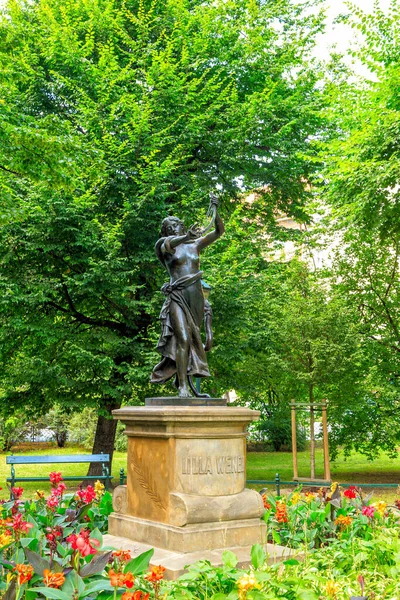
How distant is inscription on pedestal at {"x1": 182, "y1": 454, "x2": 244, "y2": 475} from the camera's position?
622cm

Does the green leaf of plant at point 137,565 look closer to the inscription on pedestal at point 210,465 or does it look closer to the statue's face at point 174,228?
the inscription on pedestal at point 210,465

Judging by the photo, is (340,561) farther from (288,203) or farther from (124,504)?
(288,203)

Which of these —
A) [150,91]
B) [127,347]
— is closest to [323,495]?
[127,347]

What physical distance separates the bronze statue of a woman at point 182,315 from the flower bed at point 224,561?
1651 mm

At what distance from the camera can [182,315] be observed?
714 cm

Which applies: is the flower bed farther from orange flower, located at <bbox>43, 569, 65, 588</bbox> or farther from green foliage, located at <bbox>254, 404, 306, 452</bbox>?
green foliage, located at <bbox>254, 404, 306, 452</bbox>

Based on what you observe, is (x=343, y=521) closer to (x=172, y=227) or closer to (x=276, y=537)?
(x=276, y=537)

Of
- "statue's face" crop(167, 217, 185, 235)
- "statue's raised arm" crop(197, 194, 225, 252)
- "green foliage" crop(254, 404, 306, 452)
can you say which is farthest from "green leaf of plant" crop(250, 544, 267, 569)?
"green foliage" crop(254, 404, 306, 452)

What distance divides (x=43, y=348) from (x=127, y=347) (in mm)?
2426

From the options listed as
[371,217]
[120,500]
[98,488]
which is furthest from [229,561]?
[371,217]

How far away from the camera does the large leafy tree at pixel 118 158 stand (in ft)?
47.9

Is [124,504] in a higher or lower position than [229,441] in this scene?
A: lower

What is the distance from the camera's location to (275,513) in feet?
23.7

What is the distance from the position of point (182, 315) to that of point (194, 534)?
2306 mm
